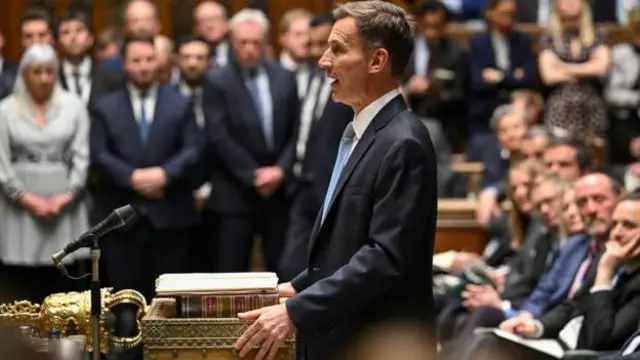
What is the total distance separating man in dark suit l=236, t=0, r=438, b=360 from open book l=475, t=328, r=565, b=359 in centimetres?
171

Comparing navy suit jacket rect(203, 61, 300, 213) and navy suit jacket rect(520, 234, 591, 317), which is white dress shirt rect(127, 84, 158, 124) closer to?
navy suit jacket rect(203, 61, 300, 213)

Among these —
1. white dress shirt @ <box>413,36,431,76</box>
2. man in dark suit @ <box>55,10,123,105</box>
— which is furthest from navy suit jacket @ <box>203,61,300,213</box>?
white dress shirt @ <box>413,36,431,76</box>

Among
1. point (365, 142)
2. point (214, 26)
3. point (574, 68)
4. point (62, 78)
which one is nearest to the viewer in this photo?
point (365, 142)

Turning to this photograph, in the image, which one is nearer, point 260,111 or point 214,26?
point 260,111

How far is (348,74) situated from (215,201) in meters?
3.79

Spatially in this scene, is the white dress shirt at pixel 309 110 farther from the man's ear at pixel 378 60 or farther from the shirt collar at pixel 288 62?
the man's ear at pixel 378 60

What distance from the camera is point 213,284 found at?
3.47m

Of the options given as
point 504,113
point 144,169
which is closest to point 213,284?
point 144,169

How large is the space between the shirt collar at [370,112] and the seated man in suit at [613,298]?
1.81 meters

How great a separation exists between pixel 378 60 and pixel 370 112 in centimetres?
14

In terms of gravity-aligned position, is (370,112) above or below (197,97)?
above

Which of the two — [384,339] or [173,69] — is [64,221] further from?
[384,339]

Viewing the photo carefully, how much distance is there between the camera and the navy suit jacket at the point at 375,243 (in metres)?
3.35

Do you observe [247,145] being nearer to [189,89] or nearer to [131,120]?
[131,120]
